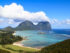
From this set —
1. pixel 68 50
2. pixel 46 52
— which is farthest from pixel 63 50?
pixel 46 52

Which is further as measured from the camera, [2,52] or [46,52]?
[2,52]

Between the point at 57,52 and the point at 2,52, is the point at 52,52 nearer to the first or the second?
the point at 57,52

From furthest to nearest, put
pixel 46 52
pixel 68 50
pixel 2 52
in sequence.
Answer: pixel 2 52, pixel 46 52, pixel 68 50

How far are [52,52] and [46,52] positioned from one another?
10.6ft

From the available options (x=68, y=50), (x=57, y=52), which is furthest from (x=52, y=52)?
(x=68, y=50)

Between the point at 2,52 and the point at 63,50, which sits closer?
the point at 63,50

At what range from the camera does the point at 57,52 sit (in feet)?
119

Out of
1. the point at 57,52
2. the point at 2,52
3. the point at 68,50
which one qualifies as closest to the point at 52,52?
the point at 57,52

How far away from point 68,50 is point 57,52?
3863mm

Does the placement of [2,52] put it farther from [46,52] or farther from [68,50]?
[68,50]

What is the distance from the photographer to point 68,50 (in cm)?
3516

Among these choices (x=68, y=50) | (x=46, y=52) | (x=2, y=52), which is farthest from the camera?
(x=2, y=52)

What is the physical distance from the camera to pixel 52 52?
3712cm

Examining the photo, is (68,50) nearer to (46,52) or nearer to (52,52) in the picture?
(52,52)
